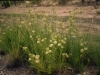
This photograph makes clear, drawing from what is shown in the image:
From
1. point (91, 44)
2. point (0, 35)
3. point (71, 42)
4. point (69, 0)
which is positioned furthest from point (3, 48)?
point (69, 0)

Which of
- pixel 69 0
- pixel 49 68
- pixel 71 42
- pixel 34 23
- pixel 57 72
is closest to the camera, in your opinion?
pixel 49 68

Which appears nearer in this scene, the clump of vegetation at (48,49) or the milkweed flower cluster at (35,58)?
the milkweed flower cluster at (35,58)

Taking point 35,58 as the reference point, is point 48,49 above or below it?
above

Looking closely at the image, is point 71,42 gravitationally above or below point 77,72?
above

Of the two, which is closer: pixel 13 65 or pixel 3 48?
pixel 13 65

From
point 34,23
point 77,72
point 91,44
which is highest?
point 34,23

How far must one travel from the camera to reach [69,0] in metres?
16.2

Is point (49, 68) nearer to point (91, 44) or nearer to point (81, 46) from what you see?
point (81, 46)

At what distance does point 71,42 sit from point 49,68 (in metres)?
0.88

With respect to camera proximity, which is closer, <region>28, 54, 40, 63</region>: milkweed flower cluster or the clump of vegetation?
<region>28, 54, 40, 63</region>: milkweed flower cluster

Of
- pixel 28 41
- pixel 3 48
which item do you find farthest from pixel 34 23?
pixel 3 48

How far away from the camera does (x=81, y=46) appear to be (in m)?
4.43

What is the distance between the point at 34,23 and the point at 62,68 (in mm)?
1380

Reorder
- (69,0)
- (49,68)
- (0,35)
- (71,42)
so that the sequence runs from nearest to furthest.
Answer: (49,68), (71,42), (0,35), (69,0)
